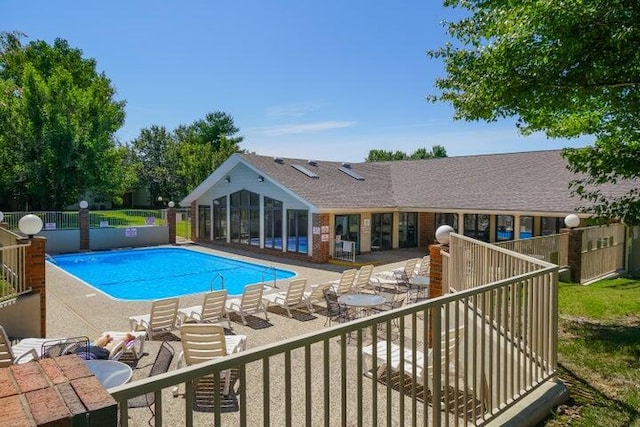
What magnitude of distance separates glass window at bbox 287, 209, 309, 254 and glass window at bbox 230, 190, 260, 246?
2.60 meters

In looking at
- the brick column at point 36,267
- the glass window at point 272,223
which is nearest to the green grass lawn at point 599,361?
the brick column at point 36,267

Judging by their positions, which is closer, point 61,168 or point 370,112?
point 61,168

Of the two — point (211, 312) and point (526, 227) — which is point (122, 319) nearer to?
point (211, 312)

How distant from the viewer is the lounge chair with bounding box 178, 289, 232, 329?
33.3ft

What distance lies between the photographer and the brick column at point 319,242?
20375 mm

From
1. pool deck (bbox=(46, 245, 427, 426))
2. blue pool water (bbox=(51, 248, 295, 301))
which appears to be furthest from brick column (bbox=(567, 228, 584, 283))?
blue pool water (bbox=(51, 248, 295, 301))

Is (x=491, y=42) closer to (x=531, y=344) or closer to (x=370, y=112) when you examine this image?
(x=531, y=344)

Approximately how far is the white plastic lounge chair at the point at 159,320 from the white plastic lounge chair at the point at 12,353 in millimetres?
2184

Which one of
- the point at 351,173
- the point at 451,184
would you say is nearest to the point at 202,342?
the point at 451,184

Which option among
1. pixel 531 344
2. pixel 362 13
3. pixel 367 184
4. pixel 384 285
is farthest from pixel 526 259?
pixel 367 184

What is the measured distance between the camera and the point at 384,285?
48.9 ft

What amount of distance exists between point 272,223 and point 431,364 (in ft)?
60.9

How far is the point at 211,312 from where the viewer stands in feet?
33.8

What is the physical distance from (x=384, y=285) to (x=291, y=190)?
797cm
